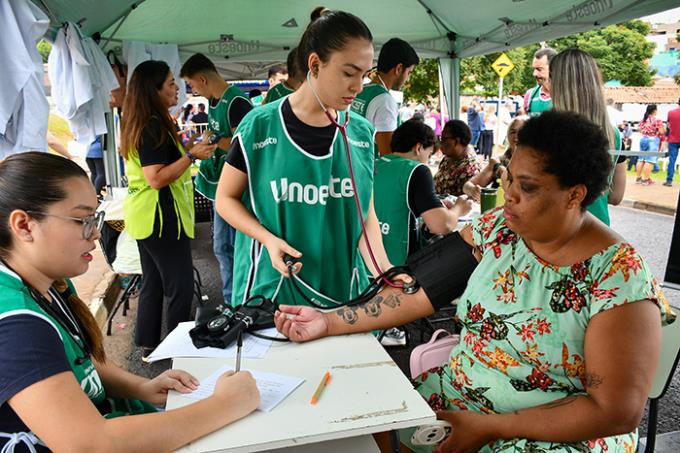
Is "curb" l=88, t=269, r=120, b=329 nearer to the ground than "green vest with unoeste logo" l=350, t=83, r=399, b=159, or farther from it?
nearer to the ground

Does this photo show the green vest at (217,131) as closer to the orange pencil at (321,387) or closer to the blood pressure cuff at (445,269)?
the blood pressure cuff at (445,269)

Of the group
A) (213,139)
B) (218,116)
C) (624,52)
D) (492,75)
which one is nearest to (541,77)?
(218,116)

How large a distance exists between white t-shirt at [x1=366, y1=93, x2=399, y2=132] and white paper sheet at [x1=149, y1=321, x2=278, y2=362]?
2.21m

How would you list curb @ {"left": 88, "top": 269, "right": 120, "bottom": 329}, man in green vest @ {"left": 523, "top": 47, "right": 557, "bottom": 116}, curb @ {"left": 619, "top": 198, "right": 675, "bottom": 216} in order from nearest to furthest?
curb @ {"left": 88, "top": 269, "right": 120, "bottom": 329}
man in green vest @ {"left": 523, "top": 47, "right": 557, "bottom": 116}
curb @ {"left": 619, "top": 198, "right": 675, "bottom": 216}

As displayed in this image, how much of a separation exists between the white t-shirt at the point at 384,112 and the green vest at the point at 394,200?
397mm

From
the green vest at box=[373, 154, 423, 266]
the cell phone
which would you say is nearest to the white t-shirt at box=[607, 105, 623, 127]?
the green vest at box=[373, 154, 423, 266]

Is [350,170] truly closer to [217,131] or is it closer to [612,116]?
[217,131]

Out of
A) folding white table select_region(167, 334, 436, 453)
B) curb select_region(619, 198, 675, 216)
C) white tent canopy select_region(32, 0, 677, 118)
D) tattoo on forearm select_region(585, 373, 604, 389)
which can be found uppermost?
white tent canopy select_region(32, 0, 677, 118)

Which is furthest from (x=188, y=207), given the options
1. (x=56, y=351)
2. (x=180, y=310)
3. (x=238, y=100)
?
(x=56, y=351)

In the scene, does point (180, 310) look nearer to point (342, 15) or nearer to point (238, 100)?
point (238, 100)

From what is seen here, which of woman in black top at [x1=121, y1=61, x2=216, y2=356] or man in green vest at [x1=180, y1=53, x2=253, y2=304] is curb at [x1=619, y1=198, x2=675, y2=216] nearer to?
man in green vest at [x1=180, y1=53, x2=253, y2=304]

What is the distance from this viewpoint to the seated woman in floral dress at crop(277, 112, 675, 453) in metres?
1.24

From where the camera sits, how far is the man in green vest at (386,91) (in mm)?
3404

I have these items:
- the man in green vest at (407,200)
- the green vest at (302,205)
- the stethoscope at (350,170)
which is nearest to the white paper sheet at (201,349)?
the green vest at (302,205)
